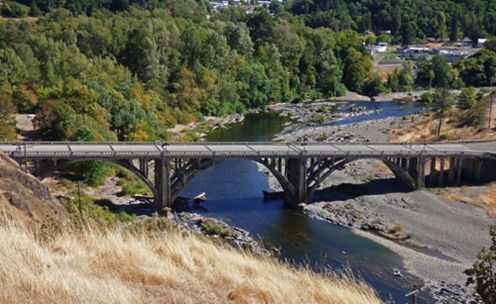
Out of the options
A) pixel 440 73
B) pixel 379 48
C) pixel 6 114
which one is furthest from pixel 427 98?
pixel 6 114

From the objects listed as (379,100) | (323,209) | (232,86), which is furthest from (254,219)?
(379,100)

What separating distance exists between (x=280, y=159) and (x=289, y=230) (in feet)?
25.8

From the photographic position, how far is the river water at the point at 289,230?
117 ft

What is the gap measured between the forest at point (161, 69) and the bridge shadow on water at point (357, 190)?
21.1m

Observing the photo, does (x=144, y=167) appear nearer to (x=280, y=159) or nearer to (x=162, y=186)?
(x=162, y=186)

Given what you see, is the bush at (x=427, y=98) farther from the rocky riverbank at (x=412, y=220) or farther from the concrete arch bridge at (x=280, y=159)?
the rocky riverbank at (x=412, y=220)

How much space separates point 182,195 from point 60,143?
10.6 meters

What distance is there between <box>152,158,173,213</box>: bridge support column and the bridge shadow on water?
12.0 m

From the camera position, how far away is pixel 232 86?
9438cm

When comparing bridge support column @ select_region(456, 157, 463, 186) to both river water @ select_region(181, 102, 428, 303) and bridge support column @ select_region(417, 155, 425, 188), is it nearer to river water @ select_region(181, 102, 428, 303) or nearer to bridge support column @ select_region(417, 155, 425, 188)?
bridge support column @ select_region(417, 155, 425, 188)

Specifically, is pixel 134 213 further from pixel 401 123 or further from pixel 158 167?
pixel 401 123

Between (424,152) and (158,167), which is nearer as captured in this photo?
(158,167)

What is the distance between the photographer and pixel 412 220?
45406mm

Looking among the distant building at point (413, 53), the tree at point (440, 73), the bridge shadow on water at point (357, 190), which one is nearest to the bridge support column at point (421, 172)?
the bridge shadow on water at point (357, 190)
